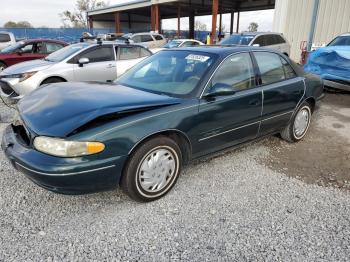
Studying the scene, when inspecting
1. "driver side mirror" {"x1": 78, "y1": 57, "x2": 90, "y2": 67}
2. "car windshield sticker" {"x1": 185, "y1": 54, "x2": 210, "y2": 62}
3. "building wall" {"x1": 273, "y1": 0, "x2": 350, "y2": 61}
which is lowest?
"driver side mirror" {"x1": 78, "y1": 57, "x2": 90, "y2": 67}

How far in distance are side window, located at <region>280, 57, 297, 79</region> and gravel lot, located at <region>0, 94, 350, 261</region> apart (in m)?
1.37

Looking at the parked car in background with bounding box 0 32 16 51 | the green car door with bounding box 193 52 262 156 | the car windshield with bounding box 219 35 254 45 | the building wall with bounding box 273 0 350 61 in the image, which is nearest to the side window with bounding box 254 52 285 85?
the green car door with bounding box 193 52 262 156

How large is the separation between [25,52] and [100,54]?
4338 mm

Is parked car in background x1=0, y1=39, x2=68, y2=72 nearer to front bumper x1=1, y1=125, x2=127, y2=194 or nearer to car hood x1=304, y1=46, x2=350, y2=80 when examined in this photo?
car hood x1=304, y1=46, x2=350, y2=80

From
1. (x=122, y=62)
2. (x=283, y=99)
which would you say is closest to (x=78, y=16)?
(x=122, y=62)

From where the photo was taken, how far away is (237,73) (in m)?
3.76

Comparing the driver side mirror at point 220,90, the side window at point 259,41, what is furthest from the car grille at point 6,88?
the side window at point 259,41

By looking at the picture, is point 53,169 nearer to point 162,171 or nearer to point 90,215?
point 90,215

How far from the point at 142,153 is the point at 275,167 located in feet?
6.74

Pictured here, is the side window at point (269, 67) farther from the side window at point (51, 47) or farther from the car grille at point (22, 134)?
the side window at point (51, 47)

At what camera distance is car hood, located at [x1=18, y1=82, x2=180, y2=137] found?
2.71 metres

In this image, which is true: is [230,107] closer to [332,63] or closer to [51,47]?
[332,63]

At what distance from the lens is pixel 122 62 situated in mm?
8094

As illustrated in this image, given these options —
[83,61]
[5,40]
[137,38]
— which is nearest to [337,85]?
[83,61]
